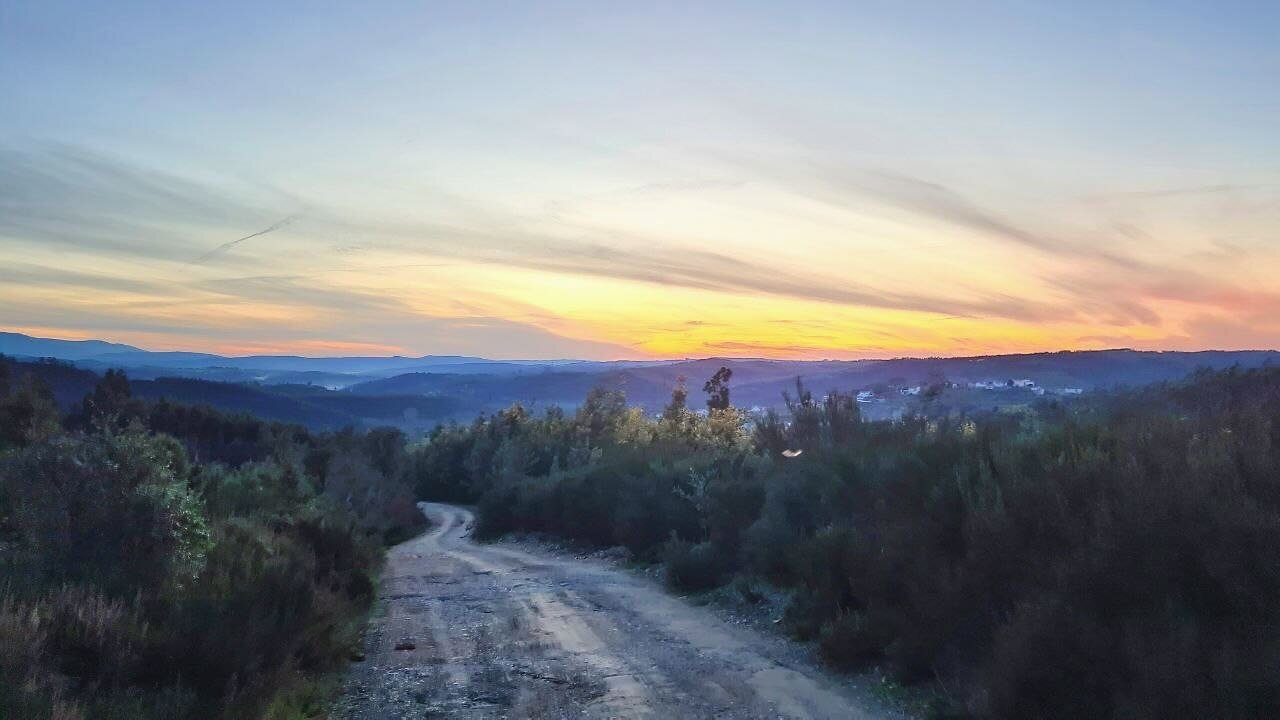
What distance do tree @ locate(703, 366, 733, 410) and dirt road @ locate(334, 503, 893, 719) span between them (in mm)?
38334

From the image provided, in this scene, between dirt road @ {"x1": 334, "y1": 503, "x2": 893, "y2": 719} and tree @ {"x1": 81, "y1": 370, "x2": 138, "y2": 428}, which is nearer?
dirt road @ {"x1": 334, "y1": 503, "x2": 893, "y2": 719}

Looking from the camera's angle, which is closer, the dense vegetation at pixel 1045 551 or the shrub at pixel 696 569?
the dense vegetation at pixel 1045 551

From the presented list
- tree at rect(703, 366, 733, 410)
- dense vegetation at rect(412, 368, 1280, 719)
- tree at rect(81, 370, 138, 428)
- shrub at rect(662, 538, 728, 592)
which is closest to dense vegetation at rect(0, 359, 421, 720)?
shrub at rect(662, 538, 728, 592)

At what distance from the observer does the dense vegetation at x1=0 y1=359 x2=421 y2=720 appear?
20.6ft

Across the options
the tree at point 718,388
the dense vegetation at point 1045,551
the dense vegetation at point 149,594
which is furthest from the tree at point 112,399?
the tree at point 718,388

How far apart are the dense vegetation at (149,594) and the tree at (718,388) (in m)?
39.5

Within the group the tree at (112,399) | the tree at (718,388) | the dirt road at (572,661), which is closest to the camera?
the dirt road at (572,661)

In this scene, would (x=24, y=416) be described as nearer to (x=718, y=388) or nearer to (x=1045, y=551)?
(x=1045, y=551)

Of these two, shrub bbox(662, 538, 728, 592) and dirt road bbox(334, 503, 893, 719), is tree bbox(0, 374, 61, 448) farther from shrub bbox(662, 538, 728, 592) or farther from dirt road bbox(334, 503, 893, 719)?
shrub bbox(662, 538, 728, 592)

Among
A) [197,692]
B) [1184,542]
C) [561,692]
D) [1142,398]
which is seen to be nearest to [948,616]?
[1184,542]

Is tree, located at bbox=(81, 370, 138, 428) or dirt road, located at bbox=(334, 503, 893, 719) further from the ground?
tree, located at bbox=(81, 370, 138, 428)

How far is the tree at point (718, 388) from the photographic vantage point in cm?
5391

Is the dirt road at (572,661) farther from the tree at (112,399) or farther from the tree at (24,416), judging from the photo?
Result: the tree at (112,399)

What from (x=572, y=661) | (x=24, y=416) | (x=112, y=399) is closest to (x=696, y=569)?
(x=572, y=661)
